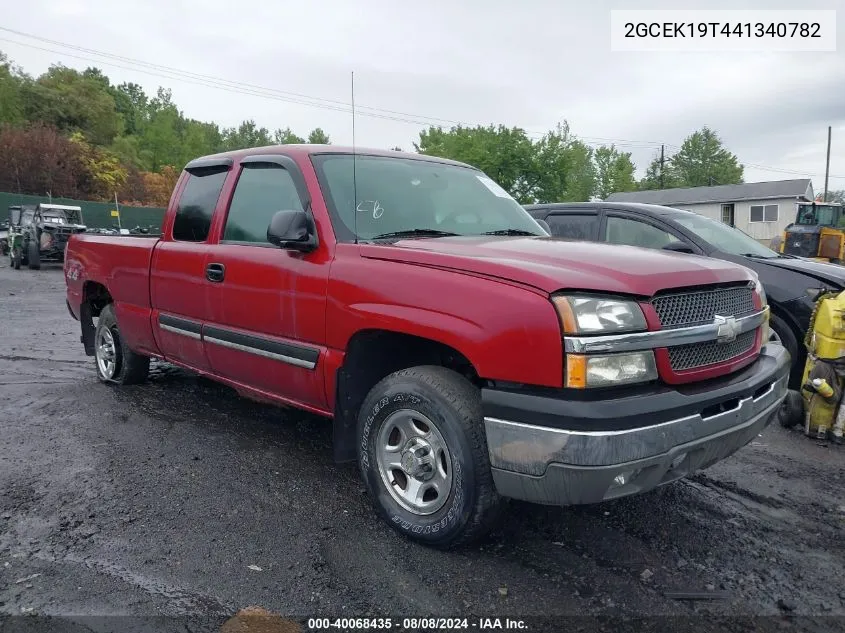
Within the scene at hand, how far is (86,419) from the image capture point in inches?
193

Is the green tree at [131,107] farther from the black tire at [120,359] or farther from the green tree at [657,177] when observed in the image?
the black tire at [120,359]

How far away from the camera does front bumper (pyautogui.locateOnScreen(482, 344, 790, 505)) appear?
2441mm

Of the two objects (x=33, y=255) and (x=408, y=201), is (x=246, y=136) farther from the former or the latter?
(x=408, y=201)

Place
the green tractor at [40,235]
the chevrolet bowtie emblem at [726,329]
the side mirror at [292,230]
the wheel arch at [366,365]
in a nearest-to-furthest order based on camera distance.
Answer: the chevrolet bowtie emblem at [726,329], the wheel arch at [366,365], the side mirror at [292,230], the green tractor at [40,235]

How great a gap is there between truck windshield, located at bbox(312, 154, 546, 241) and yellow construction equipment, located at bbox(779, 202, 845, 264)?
68.3 feet

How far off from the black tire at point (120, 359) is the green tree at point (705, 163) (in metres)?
81.0

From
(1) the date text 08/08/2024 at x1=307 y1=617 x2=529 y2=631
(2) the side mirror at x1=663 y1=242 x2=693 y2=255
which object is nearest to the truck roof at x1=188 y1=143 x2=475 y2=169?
(2) the side mirror at x1=663 y1=242 x2=693 y2=255

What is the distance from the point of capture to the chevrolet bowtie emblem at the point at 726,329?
9.42 ft

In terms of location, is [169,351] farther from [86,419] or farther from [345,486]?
[345,486]

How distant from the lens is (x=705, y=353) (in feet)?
9.37

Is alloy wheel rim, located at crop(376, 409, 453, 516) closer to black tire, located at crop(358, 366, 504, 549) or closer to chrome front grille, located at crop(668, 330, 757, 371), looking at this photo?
black tire, located at crop(358, 366, 504, 549)

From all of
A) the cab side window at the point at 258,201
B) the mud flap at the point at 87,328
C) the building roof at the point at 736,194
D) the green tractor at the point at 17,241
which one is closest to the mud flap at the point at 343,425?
the cab side window at the point at 258,201

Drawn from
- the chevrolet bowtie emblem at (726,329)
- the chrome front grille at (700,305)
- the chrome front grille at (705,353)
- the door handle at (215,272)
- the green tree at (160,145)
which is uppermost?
the green tree at (160,145)

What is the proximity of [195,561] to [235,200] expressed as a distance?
2.29 meters
